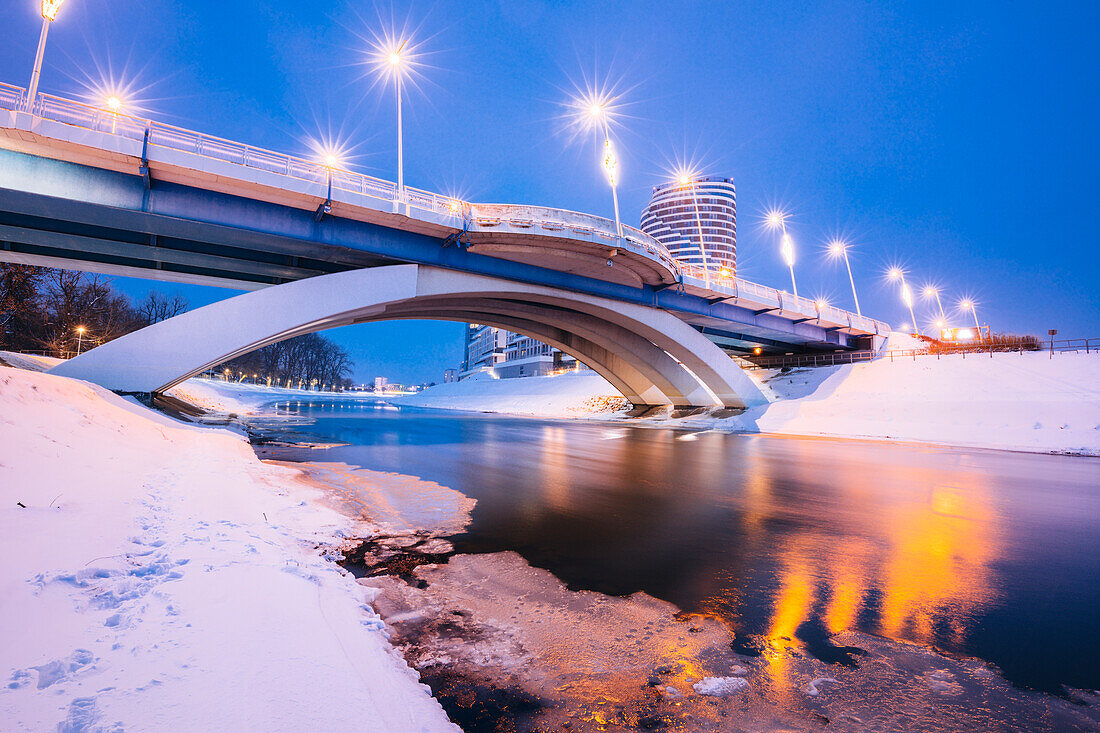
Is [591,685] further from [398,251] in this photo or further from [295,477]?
[398,251]

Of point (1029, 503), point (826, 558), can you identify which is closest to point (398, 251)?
point (826, 558)

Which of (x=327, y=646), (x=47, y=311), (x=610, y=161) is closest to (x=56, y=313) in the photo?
(x=47, y=311)

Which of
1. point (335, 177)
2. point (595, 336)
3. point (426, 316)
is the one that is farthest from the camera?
point (595, 336)

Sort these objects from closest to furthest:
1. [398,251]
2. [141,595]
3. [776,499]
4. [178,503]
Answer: [141,595], [178,503], [776,499], [398,251]

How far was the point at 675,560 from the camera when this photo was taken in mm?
5457

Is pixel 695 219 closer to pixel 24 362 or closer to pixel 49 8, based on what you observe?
pixel 49 8

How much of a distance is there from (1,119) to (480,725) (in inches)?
871

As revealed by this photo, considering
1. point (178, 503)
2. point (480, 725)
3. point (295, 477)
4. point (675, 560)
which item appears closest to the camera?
point (480, 725)

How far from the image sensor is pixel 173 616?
3111mm

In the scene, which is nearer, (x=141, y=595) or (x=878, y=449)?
(x=141, y=595)

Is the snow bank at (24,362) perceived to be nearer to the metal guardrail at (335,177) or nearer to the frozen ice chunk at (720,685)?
the metal guardrail at (335,177)

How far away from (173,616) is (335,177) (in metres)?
20.9

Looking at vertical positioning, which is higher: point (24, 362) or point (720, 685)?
point (24, 362)

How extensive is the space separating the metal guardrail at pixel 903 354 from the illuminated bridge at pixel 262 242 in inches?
832
